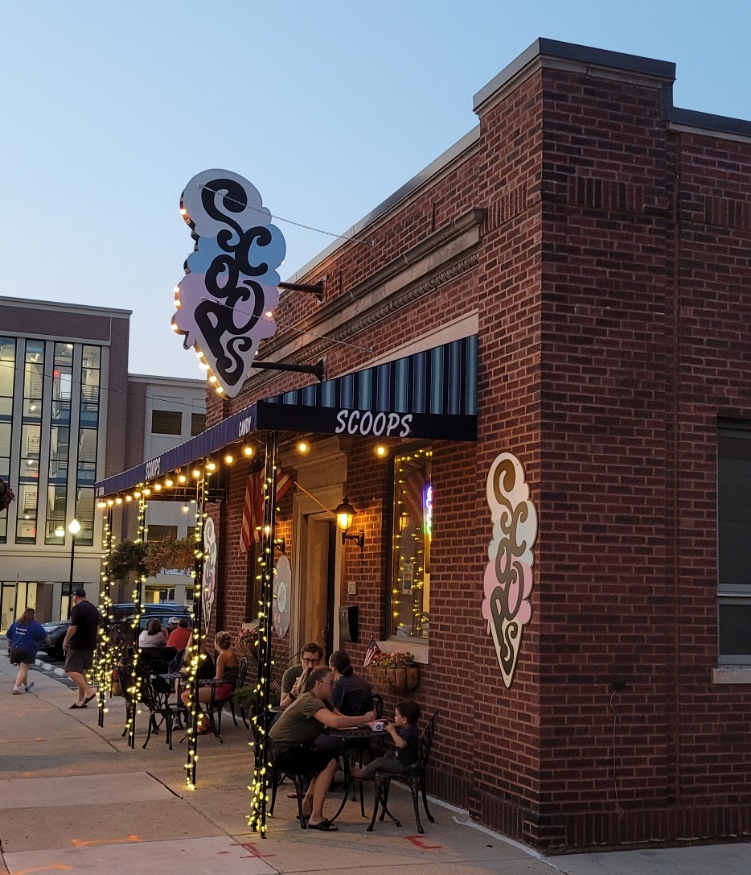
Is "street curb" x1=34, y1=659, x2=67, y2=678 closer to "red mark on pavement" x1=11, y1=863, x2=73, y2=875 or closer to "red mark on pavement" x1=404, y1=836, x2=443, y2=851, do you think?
"red mark on pavement" x1=404, y1=836, x2=443, y2=851

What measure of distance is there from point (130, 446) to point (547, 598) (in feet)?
179

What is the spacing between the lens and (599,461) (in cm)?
875

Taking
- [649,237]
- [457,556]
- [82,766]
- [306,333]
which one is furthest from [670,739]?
[306,333]

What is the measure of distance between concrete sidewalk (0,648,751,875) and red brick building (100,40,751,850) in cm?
36

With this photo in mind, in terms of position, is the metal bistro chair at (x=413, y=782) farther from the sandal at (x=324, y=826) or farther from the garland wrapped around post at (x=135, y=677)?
the garland wrapped around post at (x=135, y=677)

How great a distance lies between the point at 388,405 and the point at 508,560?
182cm

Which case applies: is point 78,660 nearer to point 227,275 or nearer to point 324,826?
point 227,275

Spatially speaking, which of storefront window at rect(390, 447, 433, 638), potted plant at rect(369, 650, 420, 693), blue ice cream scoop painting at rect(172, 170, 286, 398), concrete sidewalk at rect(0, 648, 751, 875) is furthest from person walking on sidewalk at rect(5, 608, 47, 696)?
potted plant at rect(369, 650, 420, 693)

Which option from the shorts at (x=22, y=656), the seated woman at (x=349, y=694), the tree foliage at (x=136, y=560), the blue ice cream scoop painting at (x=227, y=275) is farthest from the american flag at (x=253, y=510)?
the shorts at (x=22, y=656)

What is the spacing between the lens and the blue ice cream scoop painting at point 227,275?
13.1 m

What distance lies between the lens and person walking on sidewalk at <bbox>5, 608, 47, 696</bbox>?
20438 mm

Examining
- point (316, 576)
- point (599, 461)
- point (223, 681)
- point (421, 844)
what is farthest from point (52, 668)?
point (599, 461)

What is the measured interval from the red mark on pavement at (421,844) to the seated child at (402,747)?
502mm

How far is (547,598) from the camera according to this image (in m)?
8.45
